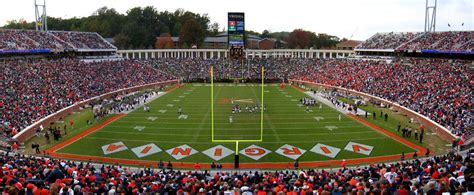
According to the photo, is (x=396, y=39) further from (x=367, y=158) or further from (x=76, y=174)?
(x=76, y=174)

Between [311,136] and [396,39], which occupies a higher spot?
[396,39]

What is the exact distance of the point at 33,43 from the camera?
44.0m

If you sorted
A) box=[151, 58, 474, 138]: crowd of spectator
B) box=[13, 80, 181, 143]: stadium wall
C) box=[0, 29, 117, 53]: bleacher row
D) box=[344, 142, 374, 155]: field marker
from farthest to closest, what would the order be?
box=[0, 29, 117, 53]: bleacher row
box=[151, 58, 474, 138]: crowd of spectator
box=[13, 80, 181, 143]: stadium wall
box=[344, 142, 374, 155]: field marker

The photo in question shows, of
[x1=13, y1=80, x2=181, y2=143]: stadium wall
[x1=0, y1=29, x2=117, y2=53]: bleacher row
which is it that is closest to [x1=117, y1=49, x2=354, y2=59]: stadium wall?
[x1=0, y1=29, x2=117, y2=53]: bleacher row

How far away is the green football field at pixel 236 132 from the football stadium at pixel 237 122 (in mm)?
102

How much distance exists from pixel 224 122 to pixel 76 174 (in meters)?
15.6

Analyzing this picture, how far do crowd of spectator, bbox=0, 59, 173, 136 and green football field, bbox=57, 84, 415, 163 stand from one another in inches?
223

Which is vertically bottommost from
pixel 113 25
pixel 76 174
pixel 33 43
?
pixel 76 174

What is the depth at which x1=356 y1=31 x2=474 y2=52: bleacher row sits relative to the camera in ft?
130

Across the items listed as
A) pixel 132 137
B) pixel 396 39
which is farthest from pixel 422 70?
pixel 132 137

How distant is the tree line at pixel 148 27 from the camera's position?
8369 centimetres

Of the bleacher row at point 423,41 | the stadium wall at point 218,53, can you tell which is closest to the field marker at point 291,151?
the bleacher row at point 423,41

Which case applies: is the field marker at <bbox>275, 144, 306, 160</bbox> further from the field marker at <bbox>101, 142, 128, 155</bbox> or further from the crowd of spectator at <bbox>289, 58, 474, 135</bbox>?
the crowd of spectator at <bbox>289, 58, 474, 135</bbox>

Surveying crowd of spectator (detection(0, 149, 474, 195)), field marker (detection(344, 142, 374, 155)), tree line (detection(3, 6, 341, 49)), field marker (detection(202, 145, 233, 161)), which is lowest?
field marker (detection(202, 145, 233, 161))
